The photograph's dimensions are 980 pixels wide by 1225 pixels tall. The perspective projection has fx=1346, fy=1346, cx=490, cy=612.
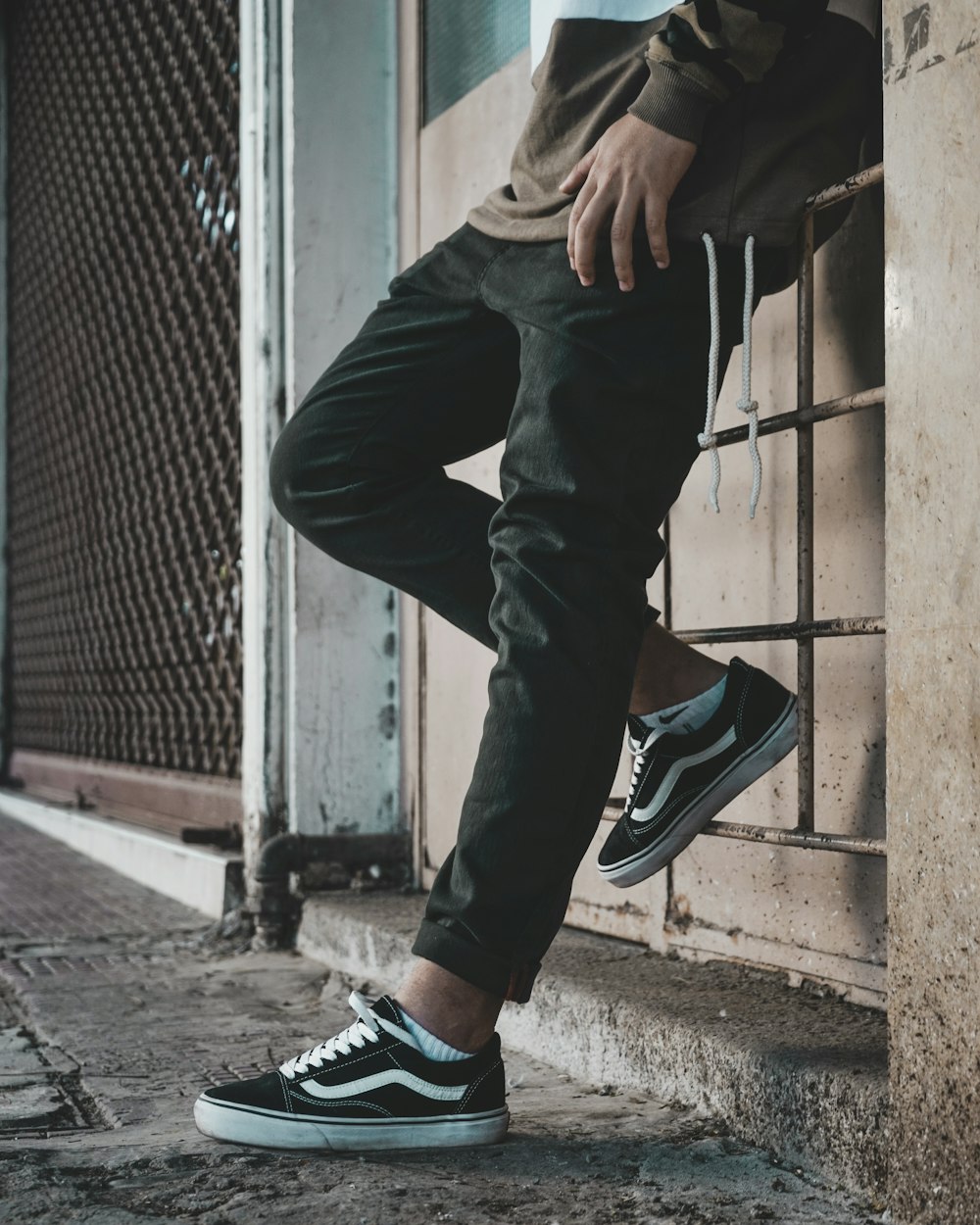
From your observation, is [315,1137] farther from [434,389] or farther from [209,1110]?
[434,389]

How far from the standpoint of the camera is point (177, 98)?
4.50 metres

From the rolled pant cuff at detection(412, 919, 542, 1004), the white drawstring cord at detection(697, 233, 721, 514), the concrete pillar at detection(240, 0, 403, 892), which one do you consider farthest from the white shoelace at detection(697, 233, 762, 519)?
the concrete pillar at detection(240, 0, 403, 892)

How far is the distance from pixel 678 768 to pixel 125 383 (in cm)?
395

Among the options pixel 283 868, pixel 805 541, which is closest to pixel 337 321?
pixel 283 868

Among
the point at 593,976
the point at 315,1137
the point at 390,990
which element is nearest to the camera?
the point at 315,1137

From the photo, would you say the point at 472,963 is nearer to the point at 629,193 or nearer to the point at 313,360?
the point at 629,193

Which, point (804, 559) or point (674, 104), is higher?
point (674, 104)

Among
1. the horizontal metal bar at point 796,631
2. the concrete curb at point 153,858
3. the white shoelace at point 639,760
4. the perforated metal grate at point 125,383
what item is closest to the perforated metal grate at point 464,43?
the perforated metal grate at point 125,383

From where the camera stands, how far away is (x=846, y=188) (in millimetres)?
1509

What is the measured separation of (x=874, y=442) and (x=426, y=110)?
1688 mm

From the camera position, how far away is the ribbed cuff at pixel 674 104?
1.48 meters

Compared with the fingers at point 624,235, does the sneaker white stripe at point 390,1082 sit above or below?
below

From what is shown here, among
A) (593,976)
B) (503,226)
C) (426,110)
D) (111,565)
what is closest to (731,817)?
(593,976)

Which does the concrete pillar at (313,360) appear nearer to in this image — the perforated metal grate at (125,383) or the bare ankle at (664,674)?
the perforated metal grate at (125,383)
